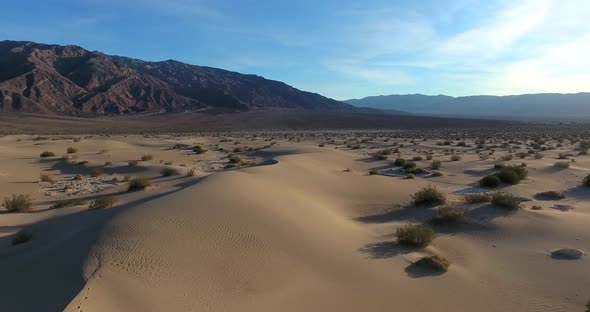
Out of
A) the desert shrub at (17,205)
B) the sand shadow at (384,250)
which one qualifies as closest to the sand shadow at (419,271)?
the sand shadow at (384,250)

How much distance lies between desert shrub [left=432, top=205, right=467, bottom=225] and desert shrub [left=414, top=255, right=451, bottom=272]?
10.1 feet

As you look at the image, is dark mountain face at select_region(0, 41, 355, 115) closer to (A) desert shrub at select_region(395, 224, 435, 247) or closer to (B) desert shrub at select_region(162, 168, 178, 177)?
(B) desert shrub at select_region(162, 168, 178, 177)

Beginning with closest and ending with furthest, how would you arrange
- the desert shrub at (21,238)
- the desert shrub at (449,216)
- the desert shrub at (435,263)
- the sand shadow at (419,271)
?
the sand shadow at (419,271), the desert shrub at (435,263), the desert shrub at (21,238), the desert shrub at (449,216)

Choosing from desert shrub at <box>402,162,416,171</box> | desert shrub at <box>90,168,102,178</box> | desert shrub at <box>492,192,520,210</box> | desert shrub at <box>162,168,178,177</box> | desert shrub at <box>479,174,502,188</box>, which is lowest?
desert shrub at <box>90,168,102,178</box>

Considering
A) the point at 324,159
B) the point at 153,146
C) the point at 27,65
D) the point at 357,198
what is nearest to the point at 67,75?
the point at 27,65

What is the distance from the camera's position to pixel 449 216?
37.3 feet

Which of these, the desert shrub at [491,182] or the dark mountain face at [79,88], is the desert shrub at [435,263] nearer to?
the desert shrub at [491,182]

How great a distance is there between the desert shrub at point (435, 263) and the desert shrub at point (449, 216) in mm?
3066

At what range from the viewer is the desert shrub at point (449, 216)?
11.3 m

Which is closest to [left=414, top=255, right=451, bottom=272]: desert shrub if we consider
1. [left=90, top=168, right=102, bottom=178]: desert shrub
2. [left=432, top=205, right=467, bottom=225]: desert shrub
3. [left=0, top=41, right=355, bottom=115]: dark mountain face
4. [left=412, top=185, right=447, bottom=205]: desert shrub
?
[left=432, top=205, right=467, bottom=225]: desert shrub

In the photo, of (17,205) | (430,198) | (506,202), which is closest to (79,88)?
(17,205)

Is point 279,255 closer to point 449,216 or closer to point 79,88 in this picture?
point 449,216

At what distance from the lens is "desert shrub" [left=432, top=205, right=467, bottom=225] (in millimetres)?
11328

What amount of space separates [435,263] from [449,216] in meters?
3.47
